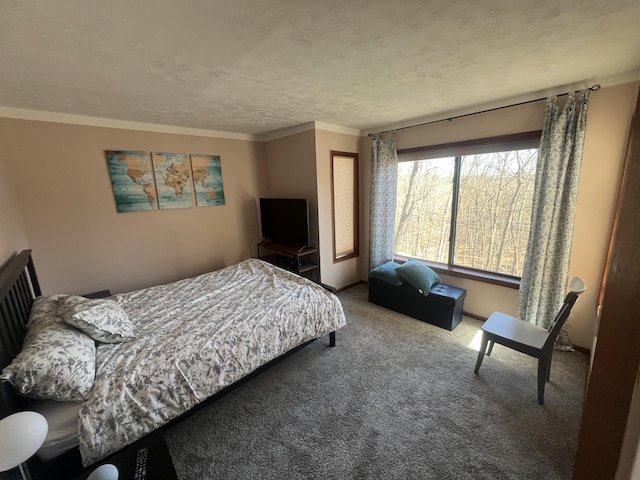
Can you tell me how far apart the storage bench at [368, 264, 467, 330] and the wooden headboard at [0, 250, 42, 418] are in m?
3.24

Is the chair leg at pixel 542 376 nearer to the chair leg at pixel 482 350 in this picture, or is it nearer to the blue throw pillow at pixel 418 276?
the chair leg at pixel 482 350

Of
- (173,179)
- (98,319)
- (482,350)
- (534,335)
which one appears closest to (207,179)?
(173,179)

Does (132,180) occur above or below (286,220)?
above

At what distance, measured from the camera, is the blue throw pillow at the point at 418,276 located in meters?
3.09

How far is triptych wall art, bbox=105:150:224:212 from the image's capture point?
9.95 ft

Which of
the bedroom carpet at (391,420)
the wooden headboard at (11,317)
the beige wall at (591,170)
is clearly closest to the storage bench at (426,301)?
the bedroom carpet at (391,420)

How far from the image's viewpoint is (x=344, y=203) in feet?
12.9

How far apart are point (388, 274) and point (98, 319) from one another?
2937 millimetres

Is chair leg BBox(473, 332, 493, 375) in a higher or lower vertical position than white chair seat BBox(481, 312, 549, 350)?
lower

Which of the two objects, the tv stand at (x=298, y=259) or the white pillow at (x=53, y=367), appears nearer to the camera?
the white pillow at (x=53, y=367)

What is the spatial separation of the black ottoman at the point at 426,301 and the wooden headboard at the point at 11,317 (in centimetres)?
324

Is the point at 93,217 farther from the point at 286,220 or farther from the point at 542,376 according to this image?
the point at 542,376

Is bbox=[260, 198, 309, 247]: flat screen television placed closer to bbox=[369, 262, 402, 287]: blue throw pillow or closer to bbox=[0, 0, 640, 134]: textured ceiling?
bbox=[369, 262, 402, 287]: blue throw pillow

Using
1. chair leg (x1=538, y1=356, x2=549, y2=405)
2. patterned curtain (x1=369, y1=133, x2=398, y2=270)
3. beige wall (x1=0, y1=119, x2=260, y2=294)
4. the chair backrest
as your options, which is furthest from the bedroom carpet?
beige wall (x1=0, y1=119, x2=260, y2=294)
